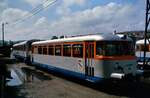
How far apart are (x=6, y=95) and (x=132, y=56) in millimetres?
6324

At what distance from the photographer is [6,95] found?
13.5m

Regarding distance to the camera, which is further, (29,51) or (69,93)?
(29,51)

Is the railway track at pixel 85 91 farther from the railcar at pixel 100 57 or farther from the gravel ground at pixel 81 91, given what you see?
the railcar at pixel 100 57

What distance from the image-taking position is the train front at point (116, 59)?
13672 millimetres

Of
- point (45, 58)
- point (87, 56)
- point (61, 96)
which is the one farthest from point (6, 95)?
point (45, 58)

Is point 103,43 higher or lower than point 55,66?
higher

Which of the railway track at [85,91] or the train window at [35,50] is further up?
the train window at [35,50]

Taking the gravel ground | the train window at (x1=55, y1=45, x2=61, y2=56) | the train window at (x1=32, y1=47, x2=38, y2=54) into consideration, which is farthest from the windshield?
the train window at (x1=32, y1=47, x2=38, y2=54)

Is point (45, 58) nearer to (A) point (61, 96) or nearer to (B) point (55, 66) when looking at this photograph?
(B) point (55, 66)

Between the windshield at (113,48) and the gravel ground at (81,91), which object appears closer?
the gravel ground at (81,91)

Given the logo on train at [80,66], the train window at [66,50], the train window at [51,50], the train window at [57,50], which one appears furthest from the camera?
the train window at [51,50]

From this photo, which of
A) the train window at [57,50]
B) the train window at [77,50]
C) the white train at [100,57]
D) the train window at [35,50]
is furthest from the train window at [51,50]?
the train window at [35,50]

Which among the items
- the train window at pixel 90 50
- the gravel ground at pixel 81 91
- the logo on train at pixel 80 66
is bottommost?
the gravel ground at pixel 81 91

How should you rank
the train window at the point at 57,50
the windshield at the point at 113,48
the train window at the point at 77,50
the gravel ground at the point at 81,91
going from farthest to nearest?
the train window at the point at 57,50 < the train window at the point at 77,50 < the windshield at the point at 113,48 < the gravel ground at the point at 81,91
